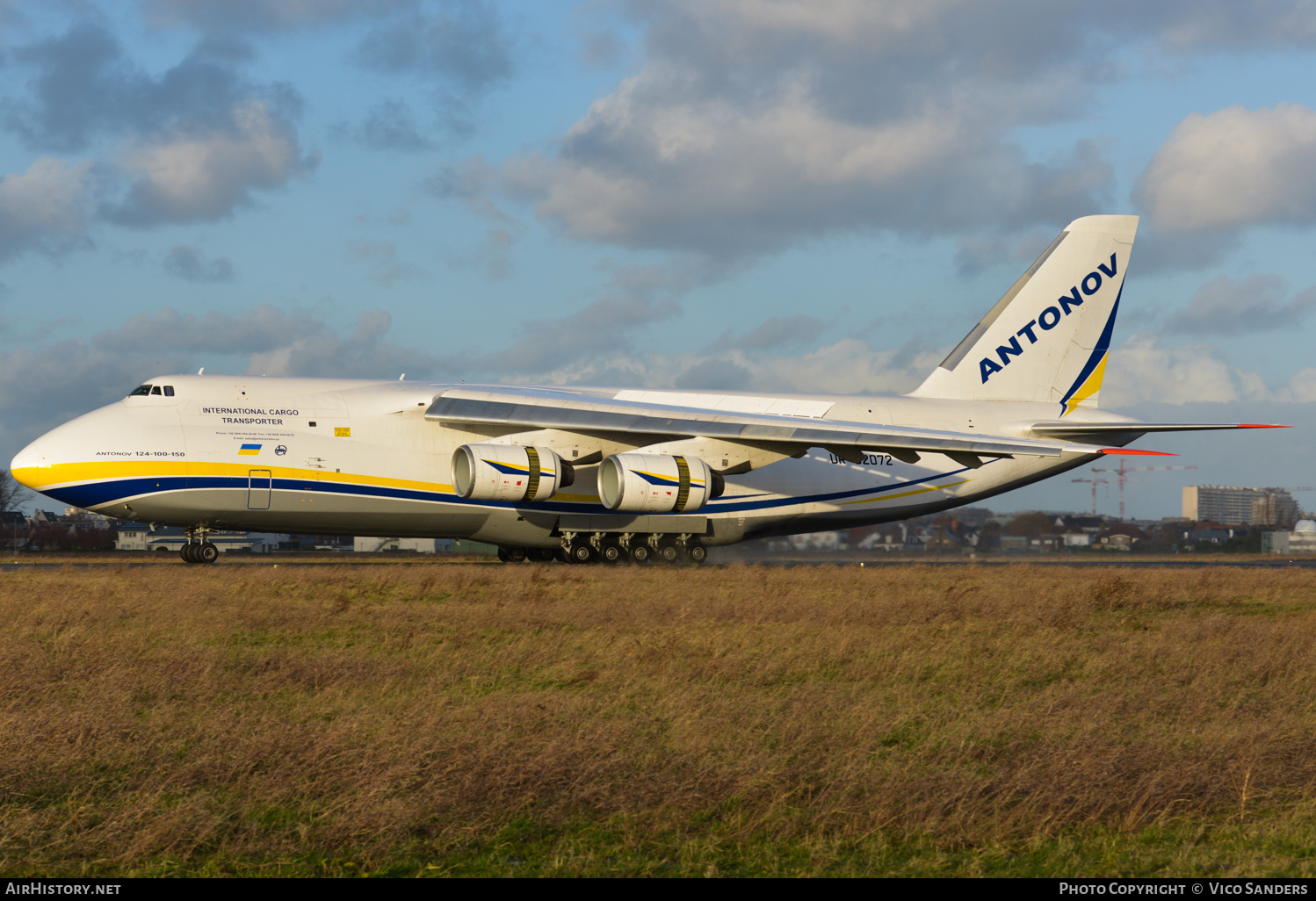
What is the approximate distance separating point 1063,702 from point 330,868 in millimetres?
5197

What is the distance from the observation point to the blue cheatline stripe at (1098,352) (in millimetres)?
27531

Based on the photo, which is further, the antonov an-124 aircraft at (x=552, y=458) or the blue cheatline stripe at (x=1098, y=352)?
the blue cheatline stripe at (x=1098, y=352)

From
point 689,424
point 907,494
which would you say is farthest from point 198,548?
point 907,494

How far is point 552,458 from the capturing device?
21.6 meters

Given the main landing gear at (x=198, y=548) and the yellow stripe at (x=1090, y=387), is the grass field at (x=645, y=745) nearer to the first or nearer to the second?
the main landing gear at (x=198, y=548)

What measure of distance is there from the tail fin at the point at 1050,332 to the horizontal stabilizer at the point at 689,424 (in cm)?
461

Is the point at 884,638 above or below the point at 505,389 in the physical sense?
below

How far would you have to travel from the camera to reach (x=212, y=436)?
→ 67.3 ft

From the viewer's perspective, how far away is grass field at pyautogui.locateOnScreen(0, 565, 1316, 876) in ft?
14.8

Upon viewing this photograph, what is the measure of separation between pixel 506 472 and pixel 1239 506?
48.7 meters

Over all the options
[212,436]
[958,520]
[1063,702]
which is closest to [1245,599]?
[1063,702]

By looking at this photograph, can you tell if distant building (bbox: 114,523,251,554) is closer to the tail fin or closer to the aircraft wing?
the aircraft wing

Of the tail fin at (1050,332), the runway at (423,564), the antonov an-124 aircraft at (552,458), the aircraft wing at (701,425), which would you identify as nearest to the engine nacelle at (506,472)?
the antonov an-124 aircraft at (552,458)

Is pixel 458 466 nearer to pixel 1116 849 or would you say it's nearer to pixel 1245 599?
pixel 1245 599
